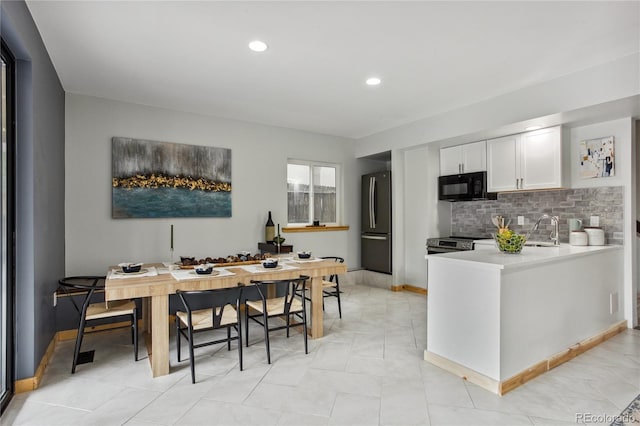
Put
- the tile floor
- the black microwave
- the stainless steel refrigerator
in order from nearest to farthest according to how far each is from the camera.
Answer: the tile floor < the black microwave < the stainless steel refrigerator

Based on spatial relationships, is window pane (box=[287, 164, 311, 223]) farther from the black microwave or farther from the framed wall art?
the framed wall art

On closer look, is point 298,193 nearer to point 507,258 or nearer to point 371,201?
point 371,201

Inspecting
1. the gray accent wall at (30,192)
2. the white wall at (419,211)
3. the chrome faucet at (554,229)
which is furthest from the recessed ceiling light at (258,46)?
the chrome faucet at (554,229)

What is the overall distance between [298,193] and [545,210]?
11.0 ft

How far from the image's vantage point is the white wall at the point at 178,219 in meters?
3.69

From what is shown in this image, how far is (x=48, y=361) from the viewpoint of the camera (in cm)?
277

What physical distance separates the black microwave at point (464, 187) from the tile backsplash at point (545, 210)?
27 centimetres

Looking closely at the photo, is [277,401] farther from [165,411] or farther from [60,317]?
[60,317]

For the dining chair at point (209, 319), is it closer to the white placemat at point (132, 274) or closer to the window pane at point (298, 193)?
the white placemat at point (132, 274)

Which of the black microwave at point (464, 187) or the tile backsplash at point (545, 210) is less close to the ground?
the black microwave at point (464, 187)

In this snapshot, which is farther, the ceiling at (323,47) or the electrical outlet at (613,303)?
the electrical outlet at (613,303)

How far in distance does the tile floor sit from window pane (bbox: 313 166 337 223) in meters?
2.77

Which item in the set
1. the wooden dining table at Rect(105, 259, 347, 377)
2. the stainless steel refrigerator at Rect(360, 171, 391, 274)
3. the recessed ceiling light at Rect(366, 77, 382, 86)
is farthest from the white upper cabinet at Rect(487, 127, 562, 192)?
the wooden dining table at Rect(105, 259, 347, 377)

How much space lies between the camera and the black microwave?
14.8 feet
